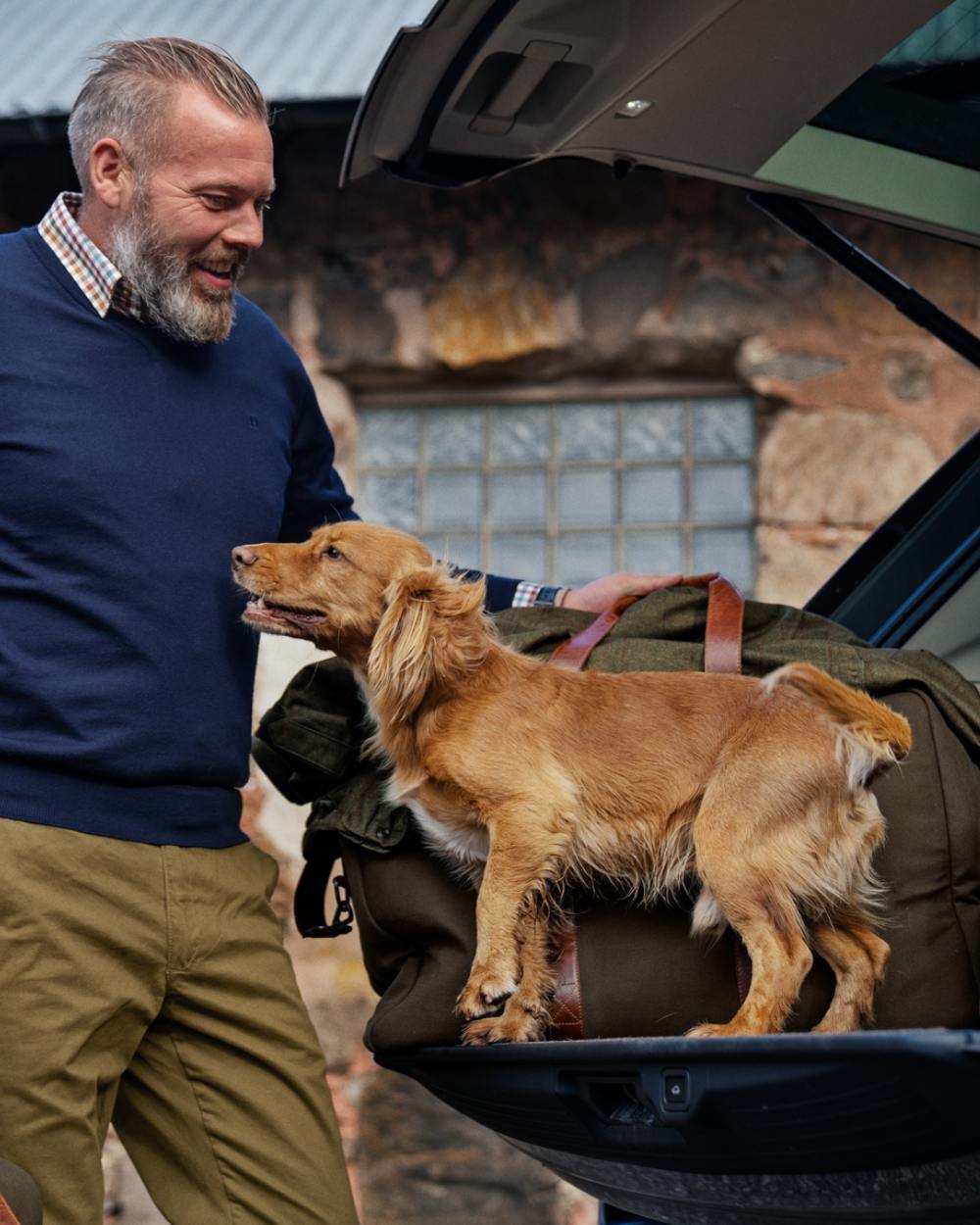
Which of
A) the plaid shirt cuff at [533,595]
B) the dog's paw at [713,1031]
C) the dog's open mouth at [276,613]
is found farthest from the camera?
the plaid shirt cuff at [533,595]

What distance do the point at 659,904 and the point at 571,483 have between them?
3.79 metres

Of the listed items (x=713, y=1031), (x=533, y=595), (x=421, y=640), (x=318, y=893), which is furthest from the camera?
(x=533, y=595)

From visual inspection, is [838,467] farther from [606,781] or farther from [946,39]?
[606,781]

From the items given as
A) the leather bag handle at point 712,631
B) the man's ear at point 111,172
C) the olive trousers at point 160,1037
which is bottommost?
the olive trousers at point 160,1037

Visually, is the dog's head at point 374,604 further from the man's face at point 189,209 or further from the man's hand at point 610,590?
the man's face at point 189,209

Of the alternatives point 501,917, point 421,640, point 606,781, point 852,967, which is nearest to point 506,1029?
point 501,917

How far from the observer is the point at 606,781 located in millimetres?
2424

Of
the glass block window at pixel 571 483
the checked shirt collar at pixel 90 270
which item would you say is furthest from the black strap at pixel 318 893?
the glass block window at pixel 571 483

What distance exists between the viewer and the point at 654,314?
→ 5785 mm

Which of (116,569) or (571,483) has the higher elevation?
(571,483)

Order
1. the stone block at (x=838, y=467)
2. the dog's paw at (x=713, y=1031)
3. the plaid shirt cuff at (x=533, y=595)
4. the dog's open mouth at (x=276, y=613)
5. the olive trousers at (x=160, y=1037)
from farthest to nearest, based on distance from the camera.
A: the stone block at (x=838, y=467) → the plaid shirt cuff at (x=533, y=595) → the dog's open mouth at (x=276, y=613) → the olive trousers at (x=160, y=1037) → the dog's paw at (x=713, y=1031)

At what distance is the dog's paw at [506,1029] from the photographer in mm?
2324

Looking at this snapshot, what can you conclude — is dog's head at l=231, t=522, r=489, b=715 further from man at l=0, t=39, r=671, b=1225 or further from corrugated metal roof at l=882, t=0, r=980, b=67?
corrugated metal roof at l=882, t=0, r=980, b=67

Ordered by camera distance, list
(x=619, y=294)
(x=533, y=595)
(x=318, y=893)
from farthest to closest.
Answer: (x=619, y=294), (x=533, y=595), (x=318, y=893)
